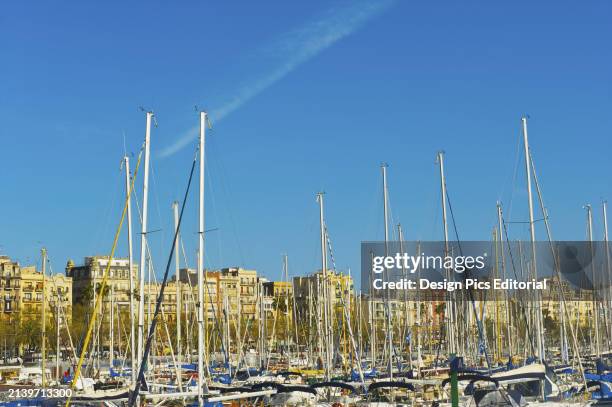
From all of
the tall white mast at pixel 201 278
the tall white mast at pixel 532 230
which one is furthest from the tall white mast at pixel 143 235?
the tall white mast at pixel 532 230

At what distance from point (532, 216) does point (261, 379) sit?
19.3 metres

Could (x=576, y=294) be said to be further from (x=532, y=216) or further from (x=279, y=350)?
(x=532, y=216)

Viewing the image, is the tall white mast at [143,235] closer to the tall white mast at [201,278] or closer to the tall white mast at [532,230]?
the tall white mast at [201,278]

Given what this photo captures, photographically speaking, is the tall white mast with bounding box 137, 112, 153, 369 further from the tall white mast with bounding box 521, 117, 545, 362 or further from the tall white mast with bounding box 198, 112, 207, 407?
the tall white mast with bounding box 521, 117, 545, 362

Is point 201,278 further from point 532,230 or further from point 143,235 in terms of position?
point 532,230

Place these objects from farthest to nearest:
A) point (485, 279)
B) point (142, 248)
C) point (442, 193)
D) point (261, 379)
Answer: point (485, 279) < point (261, 379) < point (442, 193) < point (142, 248)

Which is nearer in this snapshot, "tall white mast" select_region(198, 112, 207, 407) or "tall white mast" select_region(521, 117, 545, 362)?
"tall white mast" select_region(198, 112, 207, 407)

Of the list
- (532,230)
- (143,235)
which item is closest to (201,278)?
(143,235)

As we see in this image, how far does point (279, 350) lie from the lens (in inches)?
4227

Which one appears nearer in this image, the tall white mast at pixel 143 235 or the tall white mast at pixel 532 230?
the tall white mast at pixel 143 235

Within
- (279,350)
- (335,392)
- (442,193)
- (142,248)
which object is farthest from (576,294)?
(142,248)

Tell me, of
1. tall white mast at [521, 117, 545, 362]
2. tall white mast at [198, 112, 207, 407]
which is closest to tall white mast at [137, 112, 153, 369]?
tall white mast at [198, 112, 207, 407]

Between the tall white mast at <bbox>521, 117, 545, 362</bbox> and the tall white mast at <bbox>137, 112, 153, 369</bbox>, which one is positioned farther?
the tall white mast at <bbox>521, 117, 545, 362</bbox>

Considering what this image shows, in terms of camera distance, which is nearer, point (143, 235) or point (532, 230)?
point (143, 235)
